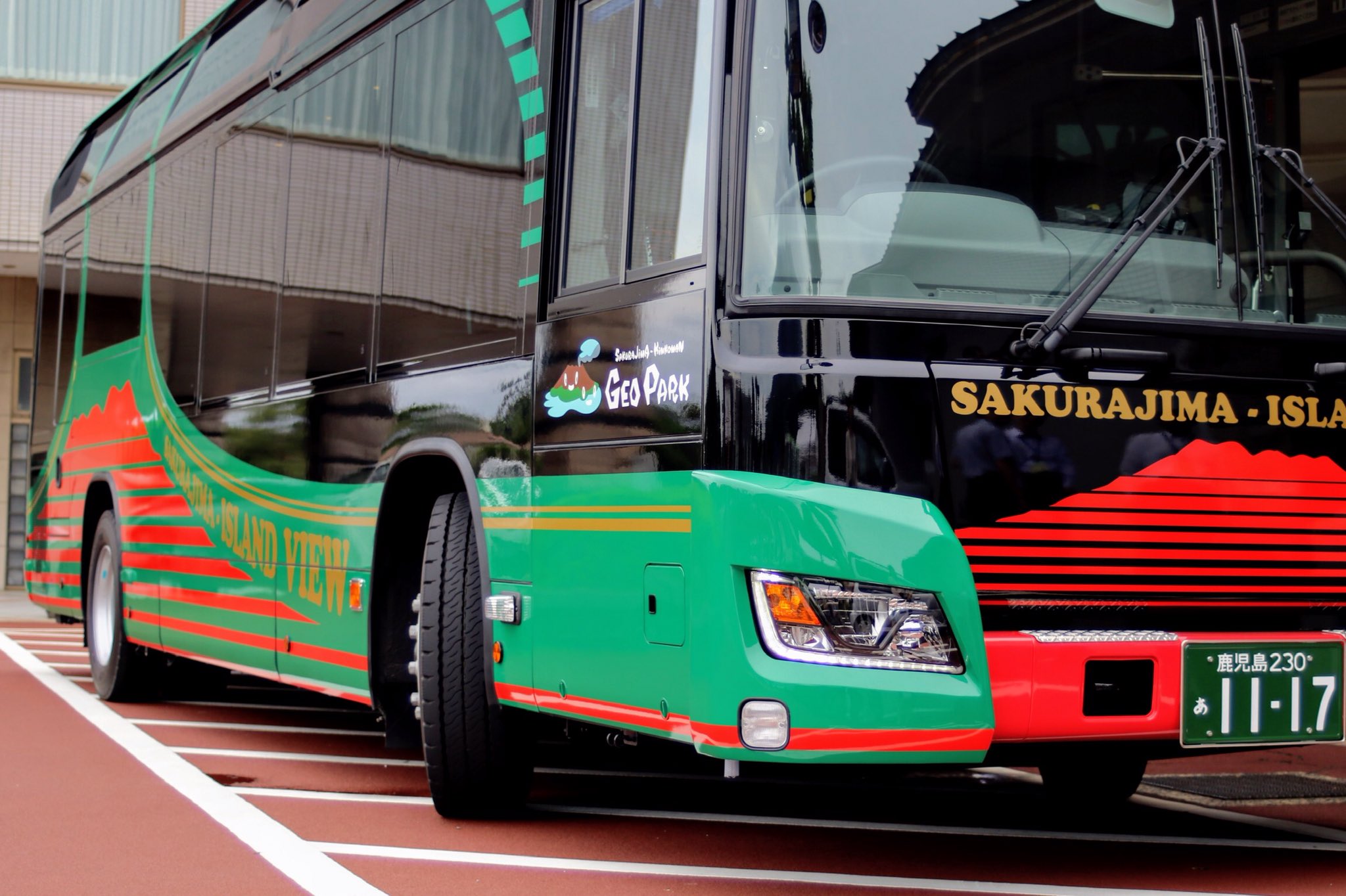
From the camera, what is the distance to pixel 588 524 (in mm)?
5180

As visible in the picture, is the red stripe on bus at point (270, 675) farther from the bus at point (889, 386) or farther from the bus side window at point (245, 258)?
the bus side window at point (245, 258)

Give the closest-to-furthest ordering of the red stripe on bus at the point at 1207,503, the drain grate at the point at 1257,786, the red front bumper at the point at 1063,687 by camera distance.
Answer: the red front bumper at the point at 1063,687
the red stripe on bus at the point at 1207,503
the drain grate at the point at 1257,786

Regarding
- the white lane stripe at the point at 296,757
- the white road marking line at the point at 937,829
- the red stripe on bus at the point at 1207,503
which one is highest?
the red stripe on bus at the point at 1207,503

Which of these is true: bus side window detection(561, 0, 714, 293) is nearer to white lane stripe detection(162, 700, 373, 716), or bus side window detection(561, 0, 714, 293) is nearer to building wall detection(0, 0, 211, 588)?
white lane stripe detection(162, 700, 373, 716)

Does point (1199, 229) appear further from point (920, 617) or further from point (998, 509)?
point (920, 617)

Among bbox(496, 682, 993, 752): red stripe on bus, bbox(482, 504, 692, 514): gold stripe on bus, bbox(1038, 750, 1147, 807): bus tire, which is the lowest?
bbox(1038, 750, 1147, 807): bus tire

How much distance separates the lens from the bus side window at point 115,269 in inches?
422

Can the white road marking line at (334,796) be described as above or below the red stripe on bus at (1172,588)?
below

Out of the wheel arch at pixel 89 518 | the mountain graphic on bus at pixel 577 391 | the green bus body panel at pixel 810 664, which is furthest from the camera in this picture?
the wheel arch at pixel 89 518

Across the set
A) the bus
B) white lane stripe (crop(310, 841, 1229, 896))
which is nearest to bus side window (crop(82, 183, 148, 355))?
the bus

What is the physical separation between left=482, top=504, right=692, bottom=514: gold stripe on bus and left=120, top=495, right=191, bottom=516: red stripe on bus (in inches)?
163

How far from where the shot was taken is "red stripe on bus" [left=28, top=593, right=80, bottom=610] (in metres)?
11.9

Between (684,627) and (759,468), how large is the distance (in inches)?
18.8

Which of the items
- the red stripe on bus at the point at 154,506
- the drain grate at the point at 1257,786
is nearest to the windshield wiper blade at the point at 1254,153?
the drain grate at the point at 1257,786
